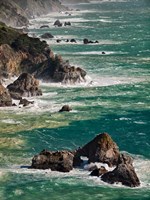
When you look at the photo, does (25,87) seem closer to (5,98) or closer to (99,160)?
(5,98)

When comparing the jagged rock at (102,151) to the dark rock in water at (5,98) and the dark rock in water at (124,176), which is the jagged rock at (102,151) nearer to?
the dark rock in water at (124,176)

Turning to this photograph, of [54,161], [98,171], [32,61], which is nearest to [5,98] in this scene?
[32,61]

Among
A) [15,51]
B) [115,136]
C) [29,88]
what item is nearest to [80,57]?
[15,51]

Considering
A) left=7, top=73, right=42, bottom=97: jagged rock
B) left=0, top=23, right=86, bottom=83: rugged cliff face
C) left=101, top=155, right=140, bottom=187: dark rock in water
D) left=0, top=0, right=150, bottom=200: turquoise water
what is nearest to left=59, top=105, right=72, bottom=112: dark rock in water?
left=0, top=0, right=150, bottom=200: turquoise water

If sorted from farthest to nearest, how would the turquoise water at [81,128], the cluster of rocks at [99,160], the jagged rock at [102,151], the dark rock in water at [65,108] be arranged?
the dark rock in water at [65,108]
the jagged rock at [102,151]
the cluster of rocks at [99,160]
the turquoise water at [81,128]

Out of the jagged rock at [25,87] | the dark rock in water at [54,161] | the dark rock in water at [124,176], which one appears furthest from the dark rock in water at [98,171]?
the jagged rock at [25,87]

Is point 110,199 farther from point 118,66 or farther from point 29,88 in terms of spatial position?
point 118,66

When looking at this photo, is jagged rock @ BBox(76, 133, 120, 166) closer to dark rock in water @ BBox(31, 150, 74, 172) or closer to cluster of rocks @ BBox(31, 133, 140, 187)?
cluster of rocks @ BBox(31, 133, 140, 187)

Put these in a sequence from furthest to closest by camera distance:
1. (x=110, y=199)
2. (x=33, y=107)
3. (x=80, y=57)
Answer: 1. (x=80, y=57)
2. (x=33, y=107)
3. (x=110, y=199)
